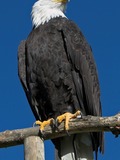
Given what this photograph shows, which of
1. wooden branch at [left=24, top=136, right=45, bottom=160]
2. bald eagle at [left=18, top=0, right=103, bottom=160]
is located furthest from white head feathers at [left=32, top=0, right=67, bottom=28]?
wooden branch at [left=24, top=136, right=45, bottom=160]

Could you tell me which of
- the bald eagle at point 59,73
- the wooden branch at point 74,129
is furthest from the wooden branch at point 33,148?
the bald eagle at point 59,73

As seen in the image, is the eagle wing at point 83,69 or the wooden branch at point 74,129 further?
the eagle wing at point 83,69

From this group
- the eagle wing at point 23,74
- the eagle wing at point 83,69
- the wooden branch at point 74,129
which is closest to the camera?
the wooden branch at point 74,129

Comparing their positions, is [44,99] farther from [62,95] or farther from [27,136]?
[27,136]

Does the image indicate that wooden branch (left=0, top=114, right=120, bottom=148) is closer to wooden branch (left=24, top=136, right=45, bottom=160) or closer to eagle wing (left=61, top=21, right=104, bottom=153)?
wooden branch (left=24, top=136, right=45, bottom=160)

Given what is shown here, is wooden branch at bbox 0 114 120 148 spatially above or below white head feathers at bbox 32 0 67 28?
below

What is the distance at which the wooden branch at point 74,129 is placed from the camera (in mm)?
Answer: 3693

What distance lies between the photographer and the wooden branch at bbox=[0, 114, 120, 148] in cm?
369

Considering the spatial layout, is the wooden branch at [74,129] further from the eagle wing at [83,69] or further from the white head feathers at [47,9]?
the white head feathers at [47,9]

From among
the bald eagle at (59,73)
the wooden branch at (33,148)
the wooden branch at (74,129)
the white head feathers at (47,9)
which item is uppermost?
the white head feathers at (47,9)

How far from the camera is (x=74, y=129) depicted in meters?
3.99

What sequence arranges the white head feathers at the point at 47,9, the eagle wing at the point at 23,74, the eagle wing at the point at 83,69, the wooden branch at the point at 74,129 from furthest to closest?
the white head feathers at the point at 47,9, the eagle wing at the point at 23,74, the eagle wing at the point at 83,69, the wooden branch at the point at 74,129

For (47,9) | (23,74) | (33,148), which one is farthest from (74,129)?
(47,9)

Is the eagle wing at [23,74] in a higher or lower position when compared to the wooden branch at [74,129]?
higher
